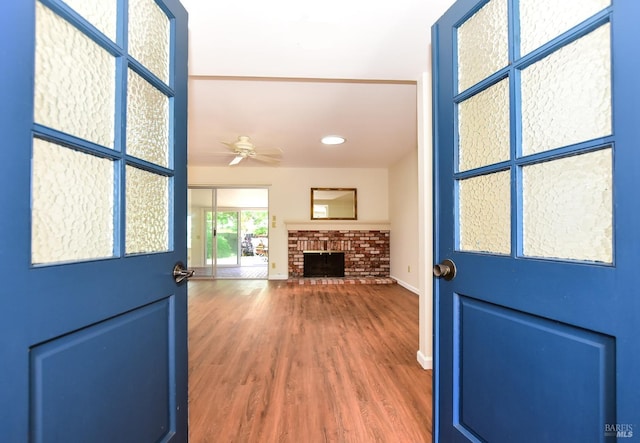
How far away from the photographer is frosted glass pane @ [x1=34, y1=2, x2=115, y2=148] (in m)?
0.62

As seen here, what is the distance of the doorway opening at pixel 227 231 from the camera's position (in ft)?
19.9

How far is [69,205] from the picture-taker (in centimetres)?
69

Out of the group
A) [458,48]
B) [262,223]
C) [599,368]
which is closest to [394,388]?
[599,368]

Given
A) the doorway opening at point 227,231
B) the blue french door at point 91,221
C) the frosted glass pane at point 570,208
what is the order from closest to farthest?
the blue french door at point 91,221 < the frosted glass pane at point 570,208 < the doorway opening at point 227,231

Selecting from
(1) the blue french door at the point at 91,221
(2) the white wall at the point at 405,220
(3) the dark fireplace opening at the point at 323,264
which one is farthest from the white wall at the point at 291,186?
(1) the blue french door at the point at 91,221

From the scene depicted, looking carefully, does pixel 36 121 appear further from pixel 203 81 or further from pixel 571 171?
pixel 203 81

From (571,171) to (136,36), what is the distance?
1320 mm

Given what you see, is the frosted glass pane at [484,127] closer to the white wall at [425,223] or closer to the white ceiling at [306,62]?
the white ceiling at [306,62]

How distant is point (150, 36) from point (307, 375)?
2027 millimetres

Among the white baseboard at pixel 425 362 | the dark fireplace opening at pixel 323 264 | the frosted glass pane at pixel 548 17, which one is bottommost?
the white baseboard at pixel 425 362

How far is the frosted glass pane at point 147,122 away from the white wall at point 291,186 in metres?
4.61

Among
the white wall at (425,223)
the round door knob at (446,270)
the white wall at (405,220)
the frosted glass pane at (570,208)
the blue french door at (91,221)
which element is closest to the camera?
the blue french door at (91,221)

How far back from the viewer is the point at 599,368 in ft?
2.10

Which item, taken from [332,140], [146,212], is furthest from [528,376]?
[332,140]
